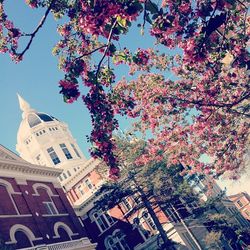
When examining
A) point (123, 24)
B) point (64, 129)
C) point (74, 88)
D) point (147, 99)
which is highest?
point (64, 129)

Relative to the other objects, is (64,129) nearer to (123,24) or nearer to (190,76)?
(190,76)

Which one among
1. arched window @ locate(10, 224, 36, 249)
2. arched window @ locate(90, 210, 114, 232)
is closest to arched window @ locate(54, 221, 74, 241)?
arched window @ locate(10, 224, 36, 249)

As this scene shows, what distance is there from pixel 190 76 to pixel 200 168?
677 centimetres

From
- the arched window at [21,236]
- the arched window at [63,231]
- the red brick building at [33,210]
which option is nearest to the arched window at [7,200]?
the red brick building at [33,210]

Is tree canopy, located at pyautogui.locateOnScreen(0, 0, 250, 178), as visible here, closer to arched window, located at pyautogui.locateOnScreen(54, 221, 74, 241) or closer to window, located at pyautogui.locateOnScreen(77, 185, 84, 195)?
arched window, located at pyautogui.locateOnScreen(54, 221, 74, 241)

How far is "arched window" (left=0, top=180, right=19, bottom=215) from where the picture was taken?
2058 cm

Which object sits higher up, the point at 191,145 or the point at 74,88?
the point at 191,145

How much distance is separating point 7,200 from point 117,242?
17098 millimetres

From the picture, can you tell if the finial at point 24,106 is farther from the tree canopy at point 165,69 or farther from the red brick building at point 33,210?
the tree canopy at point 165,69

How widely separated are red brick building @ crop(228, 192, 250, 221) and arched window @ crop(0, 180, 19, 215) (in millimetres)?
61272

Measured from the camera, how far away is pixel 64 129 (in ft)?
216

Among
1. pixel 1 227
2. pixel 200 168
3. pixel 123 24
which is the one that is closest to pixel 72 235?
pixel 1 227

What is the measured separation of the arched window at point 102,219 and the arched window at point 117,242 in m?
1.27

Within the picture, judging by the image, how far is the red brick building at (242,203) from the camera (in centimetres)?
7356
